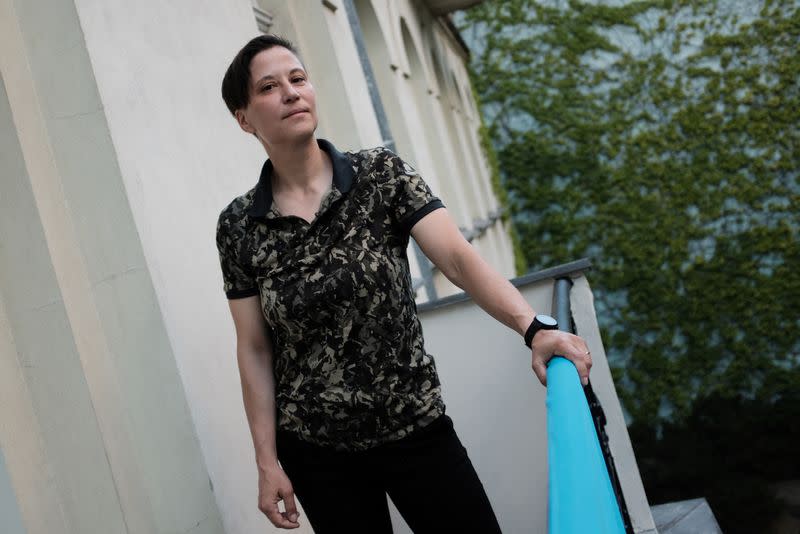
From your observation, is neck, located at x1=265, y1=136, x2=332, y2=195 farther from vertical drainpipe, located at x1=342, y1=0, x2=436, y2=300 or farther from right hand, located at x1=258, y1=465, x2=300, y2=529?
vertical drainpipe, located at x1=342, y1=0, x2=436, y2=300

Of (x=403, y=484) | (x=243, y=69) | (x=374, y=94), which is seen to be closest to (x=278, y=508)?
(x=403, y=484)

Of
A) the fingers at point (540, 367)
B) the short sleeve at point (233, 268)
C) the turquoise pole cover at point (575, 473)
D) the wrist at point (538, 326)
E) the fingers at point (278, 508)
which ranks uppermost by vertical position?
the short sleeve at point (233, 268)

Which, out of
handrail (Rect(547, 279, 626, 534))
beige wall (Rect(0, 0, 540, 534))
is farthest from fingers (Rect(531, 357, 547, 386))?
beige wall (Rect(0, 0, 540, 534))

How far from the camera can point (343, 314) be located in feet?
6.79

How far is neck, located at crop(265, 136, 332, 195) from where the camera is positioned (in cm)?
219

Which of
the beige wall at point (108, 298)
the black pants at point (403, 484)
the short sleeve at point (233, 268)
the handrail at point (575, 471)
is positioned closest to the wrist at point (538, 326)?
the handrail at point (575, 471)

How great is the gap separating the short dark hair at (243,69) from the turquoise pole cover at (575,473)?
3.32ft

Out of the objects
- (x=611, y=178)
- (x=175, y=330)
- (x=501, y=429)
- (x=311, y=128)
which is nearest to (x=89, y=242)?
(x=175, y=330)

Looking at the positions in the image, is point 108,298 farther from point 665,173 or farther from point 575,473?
point 665,173

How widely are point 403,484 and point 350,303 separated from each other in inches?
15.8

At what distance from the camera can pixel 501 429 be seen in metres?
4.09

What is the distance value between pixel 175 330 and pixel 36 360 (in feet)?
1.32

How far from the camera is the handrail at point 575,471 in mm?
1207

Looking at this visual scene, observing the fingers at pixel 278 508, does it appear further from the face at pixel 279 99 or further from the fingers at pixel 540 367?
the face at pixel 279 99
